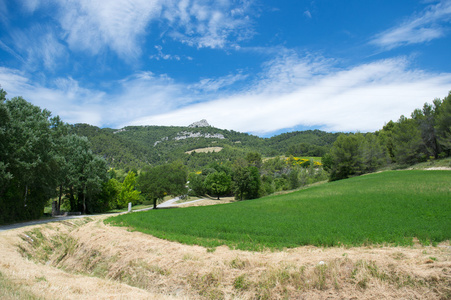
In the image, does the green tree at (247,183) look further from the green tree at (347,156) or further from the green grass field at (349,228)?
the green grass field at (349,228)

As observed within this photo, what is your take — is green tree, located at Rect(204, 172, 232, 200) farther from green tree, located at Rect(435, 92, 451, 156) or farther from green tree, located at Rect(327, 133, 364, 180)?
green tree, located at Rect(435, 92, 451, 156)

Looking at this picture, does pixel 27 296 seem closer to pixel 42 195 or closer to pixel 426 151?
pixel 42 195

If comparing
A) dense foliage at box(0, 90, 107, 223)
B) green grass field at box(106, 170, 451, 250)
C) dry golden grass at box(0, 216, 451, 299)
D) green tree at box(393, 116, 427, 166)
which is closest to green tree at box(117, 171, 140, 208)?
dense foliage at box(0, 90, 107, 223)

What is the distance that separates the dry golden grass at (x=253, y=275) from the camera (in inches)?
302

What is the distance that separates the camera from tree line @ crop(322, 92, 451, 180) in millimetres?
52281

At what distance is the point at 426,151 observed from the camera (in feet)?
188

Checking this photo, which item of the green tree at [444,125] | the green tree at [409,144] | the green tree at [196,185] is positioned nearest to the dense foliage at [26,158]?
the green tree at [196,185]

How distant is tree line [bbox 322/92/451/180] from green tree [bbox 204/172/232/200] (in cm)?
3806

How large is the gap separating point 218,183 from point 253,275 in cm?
8254

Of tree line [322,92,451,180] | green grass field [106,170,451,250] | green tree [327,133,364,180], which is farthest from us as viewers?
green tree [327,133,364,180]

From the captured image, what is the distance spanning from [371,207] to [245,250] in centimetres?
1556

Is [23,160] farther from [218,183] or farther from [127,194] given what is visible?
[218,183]

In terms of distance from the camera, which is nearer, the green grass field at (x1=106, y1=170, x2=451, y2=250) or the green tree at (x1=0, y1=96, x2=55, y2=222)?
the green grass field at (x1=106, y1=170, x2=451, y2=250)

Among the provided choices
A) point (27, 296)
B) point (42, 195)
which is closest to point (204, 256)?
point (27, 296)
